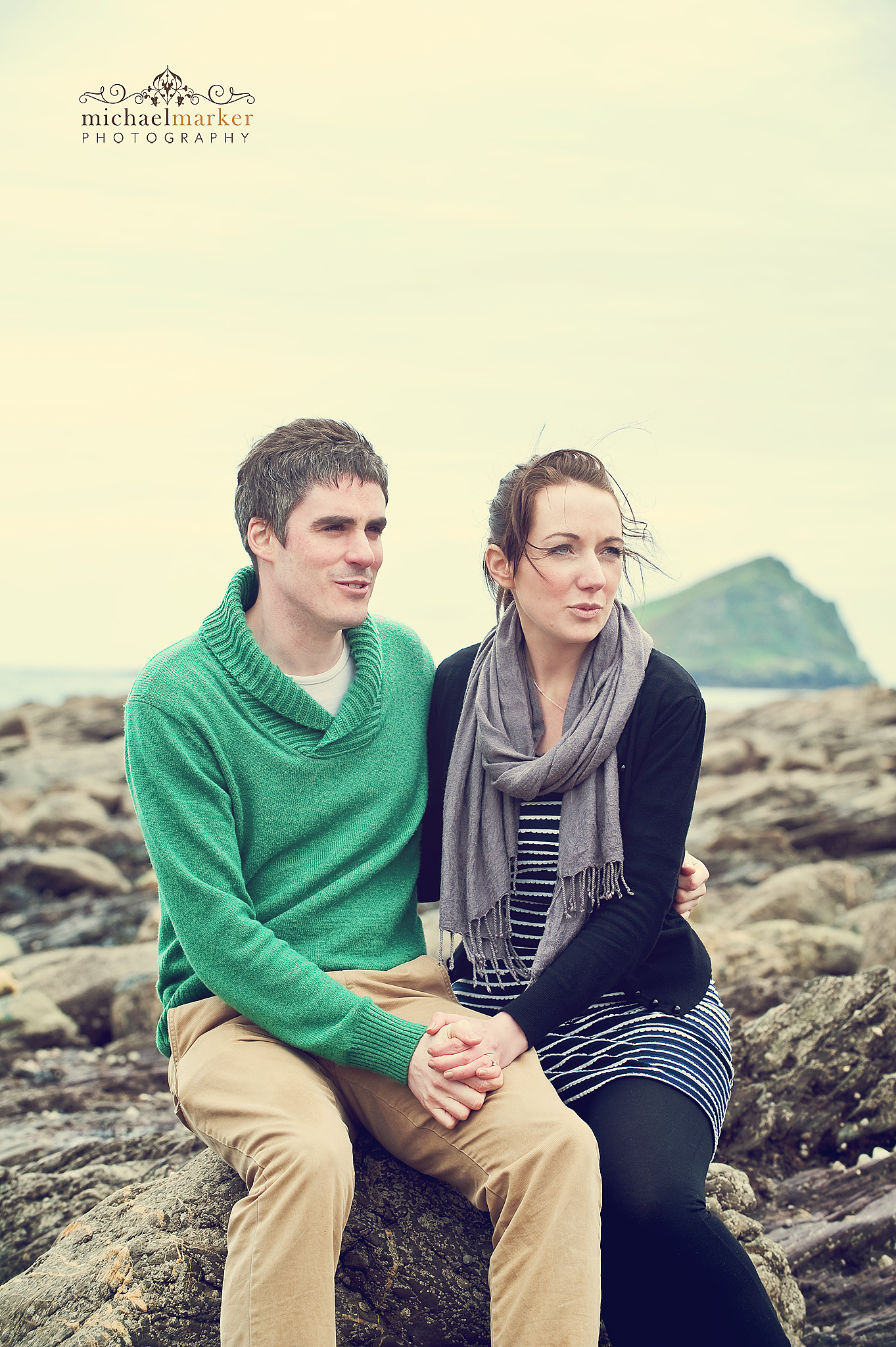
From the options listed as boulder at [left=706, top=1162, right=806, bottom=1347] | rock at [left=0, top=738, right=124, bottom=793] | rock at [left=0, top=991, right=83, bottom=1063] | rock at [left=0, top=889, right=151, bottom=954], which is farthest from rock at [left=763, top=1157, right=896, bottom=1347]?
rock at [left=0, top=738, right=124, bottom=793]

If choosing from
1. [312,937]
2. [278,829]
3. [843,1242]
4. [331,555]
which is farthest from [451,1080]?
[843,1242]

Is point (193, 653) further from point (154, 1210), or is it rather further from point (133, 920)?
point (133, 920)

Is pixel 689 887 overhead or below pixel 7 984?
overhead

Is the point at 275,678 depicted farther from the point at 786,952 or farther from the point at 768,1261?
the point at 786,952

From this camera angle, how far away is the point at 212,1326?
292cm

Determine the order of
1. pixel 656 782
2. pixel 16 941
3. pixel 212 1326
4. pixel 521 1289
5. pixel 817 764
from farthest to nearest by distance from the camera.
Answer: pixel 817 764 → pixel 16 941 → pixel 656 782 → pixel 212 1326 → pixel 521 1289

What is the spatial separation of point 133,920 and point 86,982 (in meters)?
3.36

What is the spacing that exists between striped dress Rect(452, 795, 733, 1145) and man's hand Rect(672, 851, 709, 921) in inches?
11.2

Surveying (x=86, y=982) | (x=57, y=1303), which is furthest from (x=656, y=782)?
(x=86, y=982)

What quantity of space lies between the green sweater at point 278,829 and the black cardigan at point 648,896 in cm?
47

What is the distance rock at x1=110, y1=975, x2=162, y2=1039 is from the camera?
7102 mm

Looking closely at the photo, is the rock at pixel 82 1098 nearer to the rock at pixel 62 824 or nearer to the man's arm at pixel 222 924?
the man's arm at pixel 222 924

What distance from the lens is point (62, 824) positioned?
1423 centimetres

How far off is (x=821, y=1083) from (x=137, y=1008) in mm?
4333
